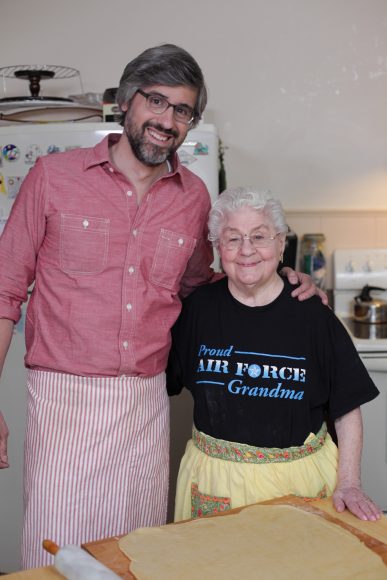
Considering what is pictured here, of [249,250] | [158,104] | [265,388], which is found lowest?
[265,388]

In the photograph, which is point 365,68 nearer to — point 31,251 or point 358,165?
point 358,165

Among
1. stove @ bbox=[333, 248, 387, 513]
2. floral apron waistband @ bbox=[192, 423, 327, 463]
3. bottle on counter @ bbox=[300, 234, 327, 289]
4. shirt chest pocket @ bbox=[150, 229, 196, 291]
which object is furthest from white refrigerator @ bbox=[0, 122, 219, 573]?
floral apron waistband @ bbox=[192, 423, 327, 463]

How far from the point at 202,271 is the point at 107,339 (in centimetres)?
38

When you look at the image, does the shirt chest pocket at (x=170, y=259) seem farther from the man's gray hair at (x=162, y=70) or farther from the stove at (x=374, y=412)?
the stove at (x=374, y=412)

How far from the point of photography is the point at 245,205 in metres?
1.82

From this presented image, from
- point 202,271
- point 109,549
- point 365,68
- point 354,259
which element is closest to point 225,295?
point 202,271

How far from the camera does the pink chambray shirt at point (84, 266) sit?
1.79 meters

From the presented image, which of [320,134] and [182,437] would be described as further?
[320,134]

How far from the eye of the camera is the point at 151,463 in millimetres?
1917

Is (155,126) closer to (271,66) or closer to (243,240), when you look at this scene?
(243,240)

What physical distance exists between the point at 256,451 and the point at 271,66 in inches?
83.1

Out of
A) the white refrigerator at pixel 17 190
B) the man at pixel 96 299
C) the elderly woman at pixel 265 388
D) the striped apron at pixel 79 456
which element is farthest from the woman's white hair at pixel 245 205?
the white refrigerator at pixel 17 190

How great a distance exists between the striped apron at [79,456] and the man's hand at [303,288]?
1.34ft

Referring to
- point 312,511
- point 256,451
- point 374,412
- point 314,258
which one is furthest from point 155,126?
point 314,258
